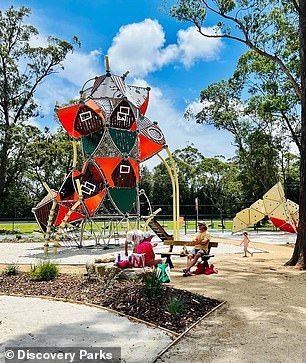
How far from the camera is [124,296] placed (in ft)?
24.2

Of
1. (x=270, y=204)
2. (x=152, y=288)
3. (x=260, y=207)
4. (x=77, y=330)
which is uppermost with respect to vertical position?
(x=270, y=204)

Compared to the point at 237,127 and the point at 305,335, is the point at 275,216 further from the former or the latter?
the point at 305,335

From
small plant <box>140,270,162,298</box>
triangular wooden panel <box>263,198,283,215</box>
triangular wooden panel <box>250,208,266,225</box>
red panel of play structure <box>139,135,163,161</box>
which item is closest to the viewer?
small plant <box>140,270,162,298</box>

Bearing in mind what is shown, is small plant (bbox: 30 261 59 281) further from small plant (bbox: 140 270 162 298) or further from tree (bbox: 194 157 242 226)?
tree (bbox: 194 157 242 226)

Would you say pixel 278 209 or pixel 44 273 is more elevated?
pixel 278 209

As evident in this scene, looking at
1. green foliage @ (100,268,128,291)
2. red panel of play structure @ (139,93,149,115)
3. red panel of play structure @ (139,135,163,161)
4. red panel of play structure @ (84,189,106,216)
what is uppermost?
red panel of play structure @ (139,93,149,115)

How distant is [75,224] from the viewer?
69.2 ft

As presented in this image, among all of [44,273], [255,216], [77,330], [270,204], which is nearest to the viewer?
[77,330]

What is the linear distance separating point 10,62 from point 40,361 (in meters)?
33.3

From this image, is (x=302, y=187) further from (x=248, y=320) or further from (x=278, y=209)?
(x=278, y=209)

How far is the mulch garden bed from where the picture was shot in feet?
21.0

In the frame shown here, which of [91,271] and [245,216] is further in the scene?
[245,216]

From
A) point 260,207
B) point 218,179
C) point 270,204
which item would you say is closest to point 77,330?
point 270,204

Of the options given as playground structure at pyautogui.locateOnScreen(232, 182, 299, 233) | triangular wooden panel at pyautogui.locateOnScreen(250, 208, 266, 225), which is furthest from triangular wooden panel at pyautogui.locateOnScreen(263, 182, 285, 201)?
triangular wooden panel at pyautogui.locateOnScreen(250, 208, 266, 225)
